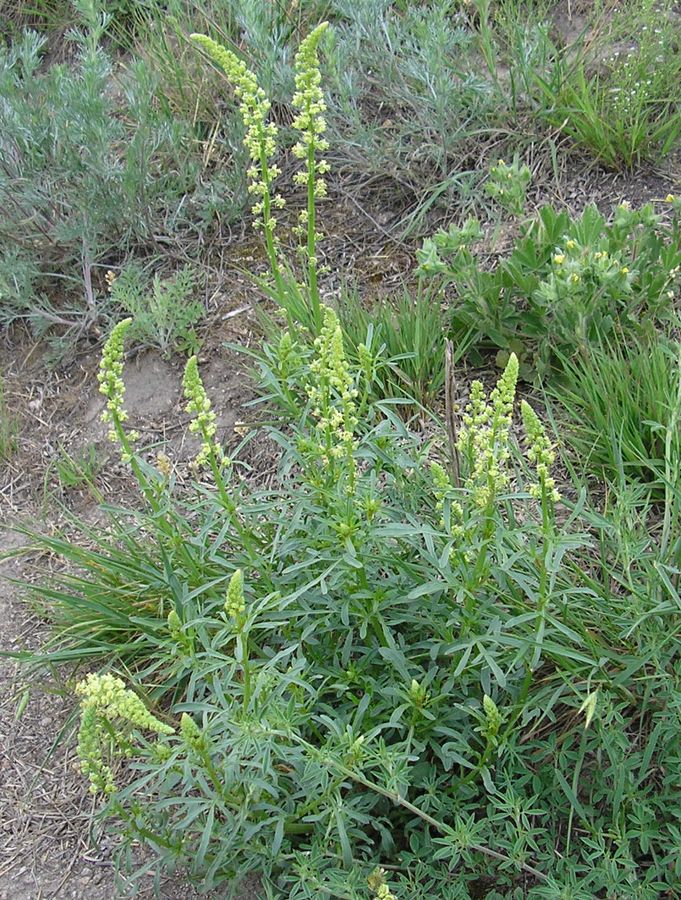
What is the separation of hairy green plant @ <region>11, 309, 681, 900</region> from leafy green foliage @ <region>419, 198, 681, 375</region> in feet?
2.61

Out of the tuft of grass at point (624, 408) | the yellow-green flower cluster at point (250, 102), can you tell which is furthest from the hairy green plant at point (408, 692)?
the yellow-green flower cluster at point (250, 102)

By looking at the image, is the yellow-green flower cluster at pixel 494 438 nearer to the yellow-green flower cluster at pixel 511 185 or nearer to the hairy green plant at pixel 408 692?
the hairy green plant at pixel 408 692

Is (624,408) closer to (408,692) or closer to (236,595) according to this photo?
(408,692)

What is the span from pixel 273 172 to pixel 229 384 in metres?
1.16

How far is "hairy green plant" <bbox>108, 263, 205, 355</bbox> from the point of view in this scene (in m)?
3.63

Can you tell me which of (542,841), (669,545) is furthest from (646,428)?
(542,841)

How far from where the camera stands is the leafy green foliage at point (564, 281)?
2.95 m

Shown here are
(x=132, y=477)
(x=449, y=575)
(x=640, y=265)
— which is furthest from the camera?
(x=132, y=477)

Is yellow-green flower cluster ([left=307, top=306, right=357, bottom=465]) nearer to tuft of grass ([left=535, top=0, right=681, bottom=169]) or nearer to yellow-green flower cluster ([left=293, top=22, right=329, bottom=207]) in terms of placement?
yellow-green flower cluster ([left=293, top=22, right=329, bottom=207])

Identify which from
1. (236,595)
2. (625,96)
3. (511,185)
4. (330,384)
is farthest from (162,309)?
(236,595)

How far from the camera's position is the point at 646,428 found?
286cm

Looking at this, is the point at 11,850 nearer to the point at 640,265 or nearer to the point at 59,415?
the point at 59,415

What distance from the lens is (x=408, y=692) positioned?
214cm

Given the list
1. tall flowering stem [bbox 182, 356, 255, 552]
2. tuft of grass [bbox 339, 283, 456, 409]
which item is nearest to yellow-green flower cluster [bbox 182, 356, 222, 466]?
tall flowering stem [bbox 182, 356, 255, 552]
